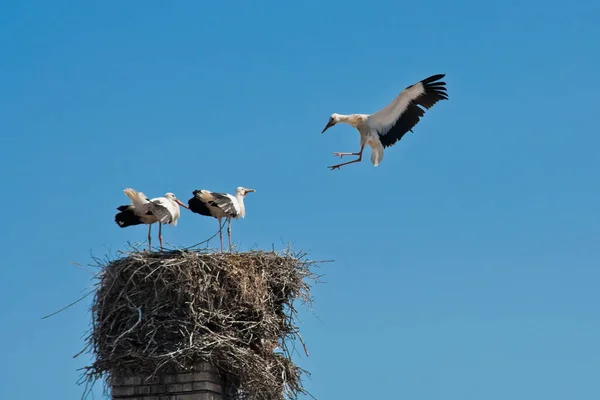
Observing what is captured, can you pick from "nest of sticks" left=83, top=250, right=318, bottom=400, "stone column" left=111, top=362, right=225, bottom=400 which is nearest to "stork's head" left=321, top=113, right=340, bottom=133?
"nest of sticks" left=83, top=250, right=318, bottom=400

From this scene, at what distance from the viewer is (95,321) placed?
12.2 meters

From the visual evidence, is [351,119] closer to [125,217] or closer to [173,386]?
[125,217]

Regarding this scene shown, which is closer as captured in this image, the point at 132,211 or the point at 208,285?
the point at 208,285

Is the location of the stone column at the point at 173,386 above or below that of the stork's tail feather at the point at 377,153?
below

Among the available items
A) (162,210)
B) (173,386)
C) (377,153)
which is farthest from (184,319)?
(377,153)

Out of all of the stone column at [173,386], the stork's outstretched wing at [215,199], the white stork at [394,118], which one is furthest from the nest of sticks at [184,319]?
the white stork at [394,118]

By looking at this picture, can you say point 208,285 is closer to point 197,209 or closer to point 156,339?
point 156,339

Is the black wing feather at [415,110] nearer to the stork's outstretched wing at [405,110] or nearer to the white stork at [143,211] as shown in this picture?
the stork's outstretched wing at [405,110]

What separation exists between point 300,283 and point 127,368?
2.54 metres

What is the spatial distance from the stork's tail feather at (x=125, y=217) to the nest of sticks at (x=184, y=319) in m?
1.21

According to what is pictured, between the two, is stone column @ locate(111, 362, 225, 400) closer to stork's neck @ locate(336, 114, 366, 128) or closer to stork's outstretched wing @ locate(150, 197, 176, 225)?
stork's outstretched wing @ locate(150, 197, 176, 225)

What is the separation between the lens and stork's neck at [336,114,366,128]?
14688mm

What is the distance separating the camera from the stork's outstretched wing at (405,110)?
13.9m

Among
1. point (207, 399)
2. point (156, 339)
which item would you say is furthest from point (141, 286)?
point (207, 399)
